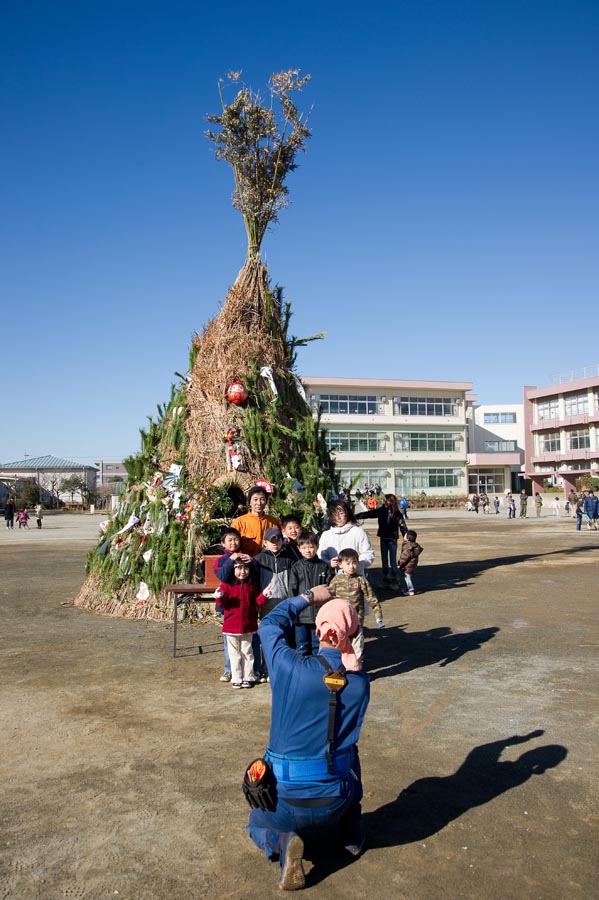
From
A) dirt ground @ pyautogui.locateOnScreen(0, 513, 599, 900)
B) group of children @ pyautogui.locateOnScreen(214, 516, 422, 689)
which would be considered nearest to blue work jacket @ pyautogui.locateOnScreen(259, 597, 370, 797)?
dirt ground @ pyautogui.locateOnScreen(0, 513, 599, 900)

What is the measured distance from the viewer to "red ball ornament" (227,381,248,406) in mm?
10391

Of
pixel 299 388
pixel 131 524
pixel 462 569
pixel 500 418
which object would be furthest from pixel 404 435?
pixel 131 524

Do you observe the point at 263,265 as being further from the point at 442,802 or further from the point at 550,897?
the point at 550,897

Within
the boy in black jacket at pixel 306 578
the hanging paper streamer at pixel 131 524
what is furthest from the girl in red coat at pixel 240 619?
the hanging paper streamer at pixel 131 524

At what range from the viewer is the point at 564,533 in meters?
27.2

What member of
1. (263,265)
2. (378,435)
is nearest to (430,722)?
(263,265)

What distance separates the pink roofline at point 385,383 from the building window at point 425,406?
4.55 ft

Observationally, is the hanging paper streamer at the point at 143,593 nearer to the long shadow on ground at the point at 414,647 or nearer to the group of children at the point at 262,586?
the long shadow on ground at the point at 414,647

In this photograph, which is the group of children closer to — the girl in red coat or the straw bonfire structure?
the girl in red coat

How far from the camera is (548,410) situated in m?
72.1

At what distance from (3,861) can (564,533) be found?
26672 millimetres

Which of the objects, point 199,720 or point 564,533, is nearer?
point 199,720

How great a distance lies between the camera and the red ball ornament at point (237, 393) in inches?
409

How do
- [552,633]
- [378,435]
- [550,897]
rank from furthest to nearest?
[378,435], [552,633], [550,897]
